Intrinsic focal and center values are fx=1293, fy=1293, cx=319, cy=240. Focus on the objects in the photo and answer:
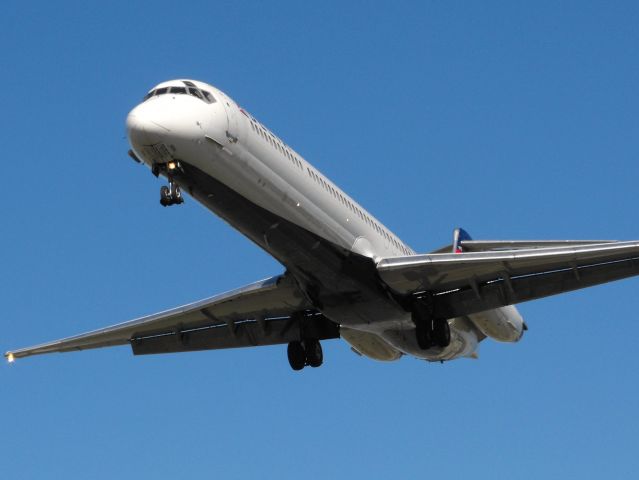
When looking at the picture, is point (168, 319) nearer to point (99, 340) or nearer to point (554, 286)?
point (99, 340)

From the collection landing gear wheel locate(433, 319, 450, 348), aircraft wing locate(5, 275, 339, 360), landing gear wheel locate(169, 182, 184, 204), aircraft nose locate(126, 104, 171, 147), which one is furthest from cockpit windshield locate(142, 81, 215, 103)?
landing gear wheel locate(433, 319, 450, 348)

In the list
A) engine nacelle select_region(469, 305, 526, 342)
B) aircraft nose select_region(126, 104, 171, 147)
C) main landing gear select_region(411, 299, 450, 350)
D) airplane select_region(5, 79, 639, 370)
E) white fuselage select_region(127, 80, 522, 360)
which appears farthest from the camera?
engine nacelle select_region(469, 305, 526, 342)

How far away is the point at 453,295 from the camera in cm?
3341

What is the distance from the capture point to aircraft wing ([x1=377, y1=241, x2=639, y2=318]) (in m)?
31.4

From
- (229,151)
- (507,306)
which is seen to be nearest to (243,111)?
(229,151)

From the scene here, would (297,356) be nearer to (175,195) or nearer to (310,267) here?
(310,267)

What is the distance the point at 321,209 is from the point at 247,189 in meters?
2.40

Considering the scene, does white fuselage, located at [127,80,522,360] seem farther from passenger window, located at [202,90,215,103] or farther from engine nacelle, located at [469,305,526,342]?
engine nacelle, located at [469,305,526,342]

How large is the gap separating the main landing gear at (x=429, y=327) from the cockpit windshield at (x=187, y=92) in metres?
8.04

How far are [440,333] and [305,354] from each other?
3.95 meters

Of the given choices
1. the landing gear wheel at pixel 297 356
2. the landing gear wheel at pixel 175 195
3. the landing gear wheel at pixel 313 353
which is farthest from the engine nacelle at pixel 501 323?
the landing gear wheel at pixel 175 195

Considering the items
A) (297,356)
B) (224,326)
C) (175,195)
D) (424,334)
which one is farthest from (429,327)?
(175,195)

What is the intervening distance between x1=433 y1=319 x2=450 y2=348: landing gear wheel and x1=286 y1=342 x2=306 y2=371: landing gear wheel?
152 inches

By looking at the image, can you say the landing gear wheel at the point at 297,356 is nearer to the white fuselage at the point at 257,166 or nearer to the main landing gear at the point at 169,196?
the white fuselage at the point at 257,166
